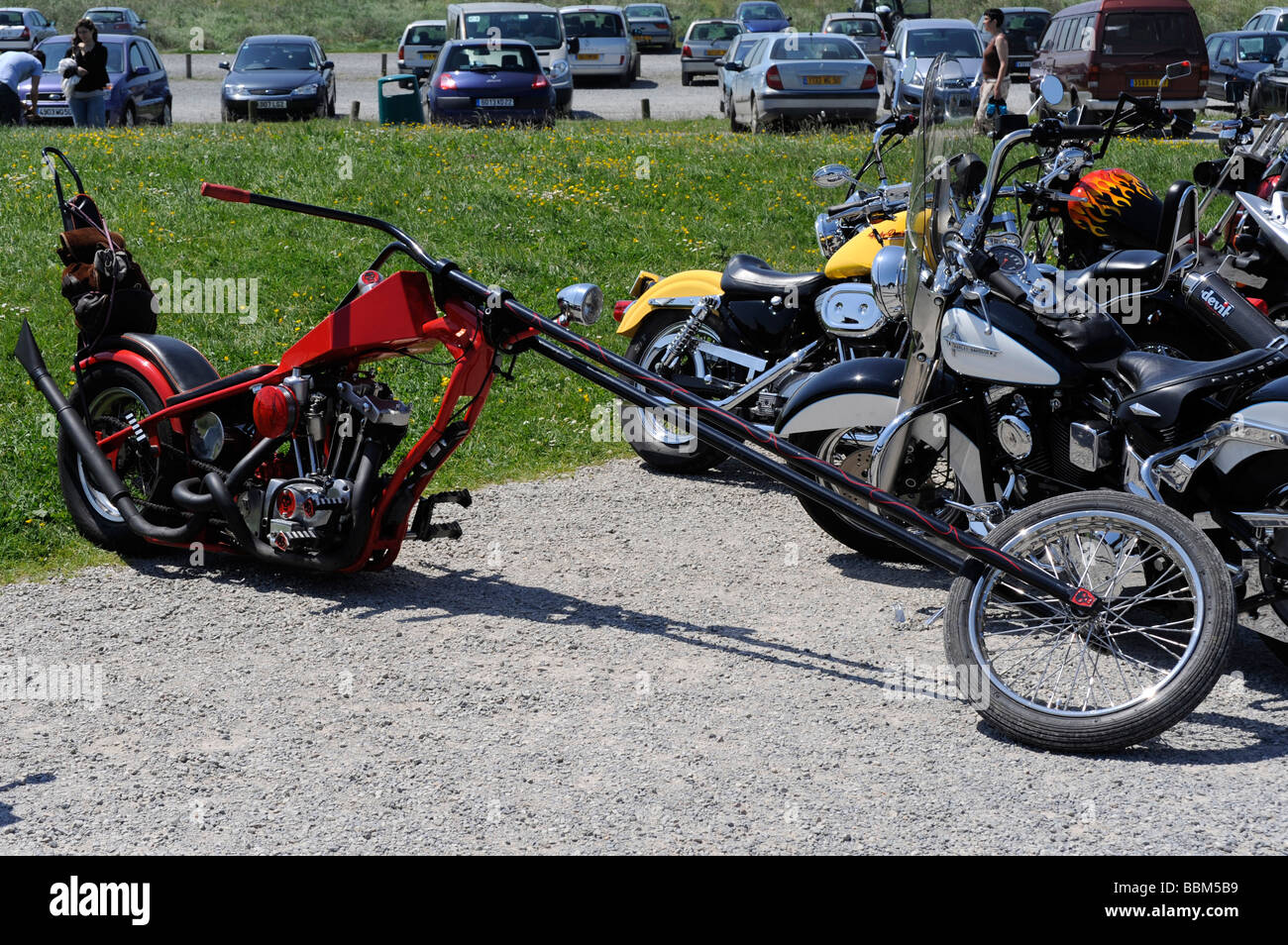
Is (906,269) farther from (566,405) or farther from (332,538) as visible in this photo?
(566,405)

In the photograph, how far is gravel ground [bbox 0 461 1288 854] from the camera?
3469mm

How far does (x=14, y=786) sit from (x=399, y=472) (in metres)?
1.73

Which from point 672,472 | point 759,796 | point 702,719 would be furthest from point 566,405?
point 759,796

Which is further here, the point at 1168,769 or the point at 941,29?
the point at 941,29

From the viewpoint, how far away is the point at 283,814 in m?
3.53

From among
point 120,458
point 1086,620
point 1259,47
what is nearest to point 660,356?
point 120,458

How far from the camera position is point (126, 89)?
19.2 metres

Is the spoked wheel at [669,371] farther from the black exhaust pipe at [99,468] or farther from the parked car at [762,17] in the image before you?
the parked car at [762,17]

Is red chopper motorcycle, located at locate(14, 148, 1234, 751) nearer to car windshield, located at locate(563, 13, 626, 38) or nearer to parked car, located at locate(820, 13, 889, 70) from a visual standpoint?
car windshield, located at locate(563, 13, 626, 38)

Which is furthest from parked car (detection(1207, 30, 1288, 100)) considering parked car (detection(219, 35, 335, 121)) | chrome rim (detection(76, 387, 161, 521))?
chrome rim (detection(76, 387, 161, 521))

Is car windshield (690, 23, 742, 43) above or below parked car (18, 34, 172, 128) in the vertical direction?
above

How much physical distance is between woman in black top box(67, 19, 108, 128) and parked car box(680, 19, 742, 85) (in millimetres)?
16610

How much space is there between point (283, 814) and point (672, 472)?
3895mm

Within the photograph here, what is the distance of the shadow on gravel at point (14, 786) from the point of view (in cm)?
351
